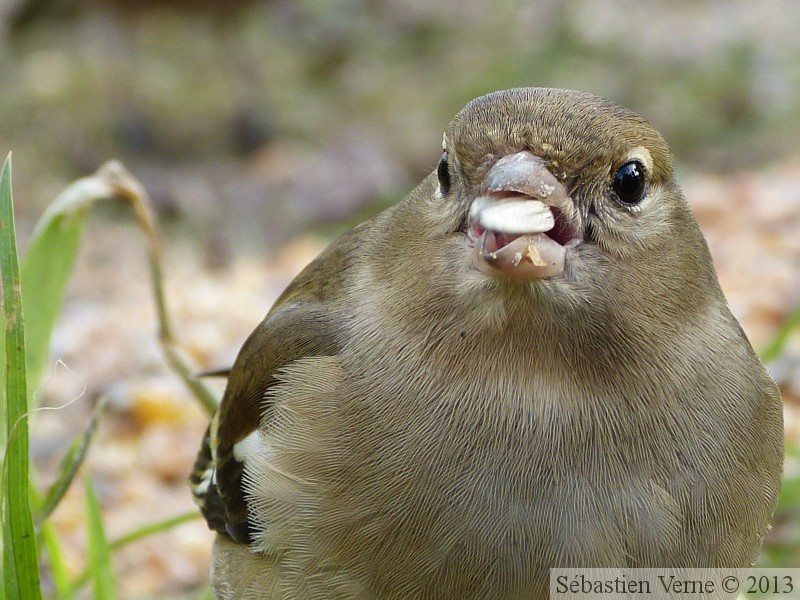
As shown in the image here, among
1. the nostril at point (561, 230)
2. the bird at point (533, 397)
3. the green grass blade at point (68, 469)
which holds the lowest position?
the green grass blade at point (68, 469)

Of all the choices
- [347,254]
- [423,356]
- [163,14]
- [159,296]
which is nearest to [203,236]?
[163,14]

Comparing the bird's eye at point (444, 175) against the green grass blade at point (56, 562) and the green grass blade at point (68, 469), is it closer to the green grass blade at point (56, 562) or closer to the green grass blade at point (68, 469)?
the green grass blade at point (68, 469)

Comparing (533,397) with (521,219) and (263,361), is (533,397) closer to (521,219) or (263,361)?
(521,219)

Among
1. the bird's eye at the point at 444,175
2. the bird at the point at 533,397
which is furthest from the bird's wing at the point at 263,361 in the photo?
the bird's eye at the point at 444,175

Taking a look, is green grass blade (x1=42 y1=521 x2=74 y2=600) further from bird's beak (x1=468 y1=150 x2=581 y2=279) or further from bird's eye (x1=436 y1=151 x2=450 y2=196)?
bird's beak (x1=468 y1=150 x2=581 y2=279)

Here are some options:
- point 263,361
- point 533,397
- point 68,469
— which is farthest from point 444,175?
point 68,469

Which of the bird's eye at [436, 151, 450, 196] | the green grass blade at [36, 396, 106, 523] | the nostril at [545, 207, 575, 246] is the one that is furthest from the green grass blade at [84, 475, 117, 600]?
the nostril at [545, 207, 575, 246]

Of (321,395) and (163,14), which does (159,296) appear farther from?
(163,14)
